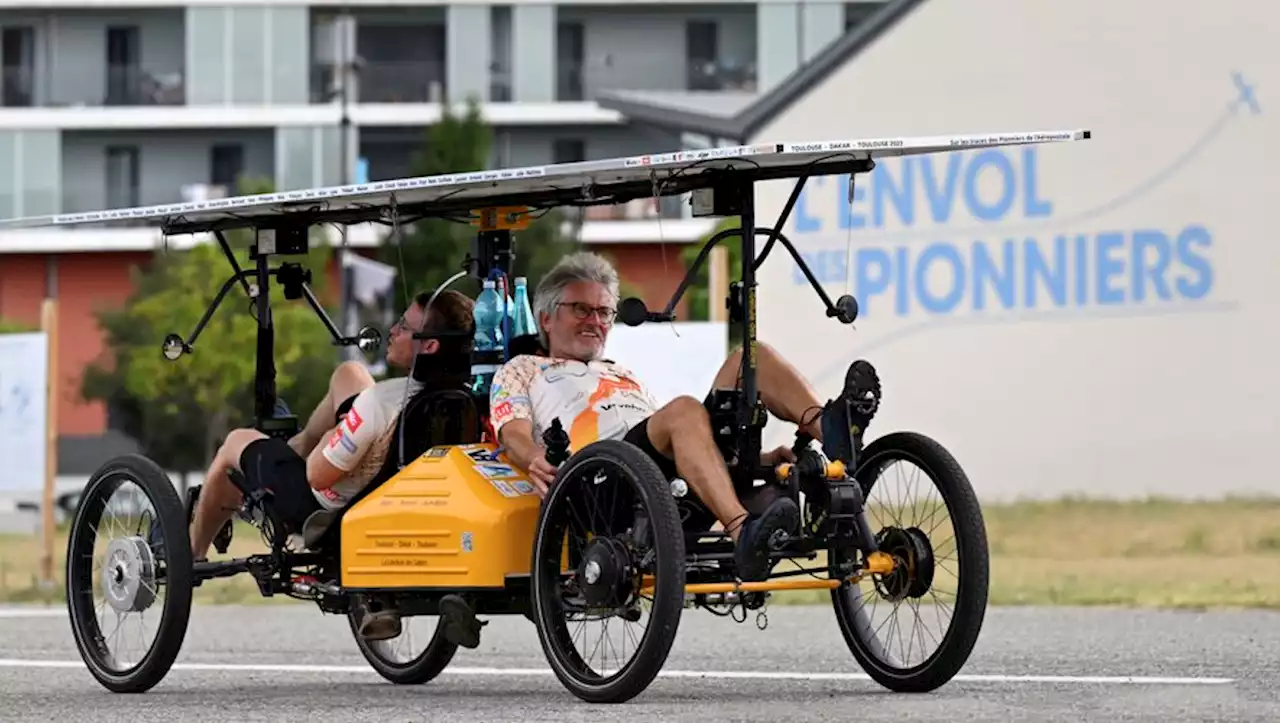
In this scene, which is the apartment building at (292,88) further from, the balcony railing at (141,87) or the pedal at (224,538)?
the pedal at (224,538)

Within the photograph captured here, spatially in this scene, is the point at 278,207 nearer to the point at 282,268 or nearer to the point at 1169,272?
the point at 282,268

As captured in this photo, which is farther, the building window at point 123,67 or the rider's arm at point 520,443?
the building window at point 123,67

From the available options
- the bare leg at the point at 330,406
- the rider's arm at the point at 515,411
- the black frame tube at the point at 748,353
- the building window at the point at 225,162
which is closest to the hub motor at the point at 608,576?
the black frame tube at the point at 748,353

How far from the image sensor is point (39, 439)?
21.7m

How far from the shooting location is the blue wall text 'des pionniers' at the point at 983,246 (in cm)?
3734

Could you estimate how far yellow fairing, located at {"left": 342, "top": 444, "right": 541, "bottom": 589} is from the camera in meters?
10.4

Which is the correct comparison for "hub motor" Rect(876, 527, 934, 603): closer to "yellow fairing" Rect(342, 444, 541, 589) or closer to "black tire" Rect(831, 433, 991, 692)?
"black tire" Rect(831, 433, 991, 692)

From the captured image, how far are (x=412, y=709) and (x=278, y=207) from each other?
2.52 metres

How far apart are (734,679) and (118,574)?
8.20 feet

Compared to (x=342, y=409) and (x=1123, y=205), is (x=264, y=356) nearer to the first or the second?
(x=342, y=409)

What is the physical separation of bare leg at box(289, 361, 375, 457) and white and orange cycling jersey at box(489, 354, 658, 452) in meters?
1.14

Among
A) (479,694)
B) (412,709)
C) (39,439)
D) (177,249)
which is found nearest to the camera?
(412,709)

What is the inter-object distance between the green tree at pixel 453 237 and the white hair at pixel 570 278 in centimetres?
3894

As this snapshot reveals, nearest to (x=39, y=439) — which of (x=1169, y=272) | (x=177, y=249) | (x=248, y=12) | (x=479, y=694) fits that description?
(x=479, y=694)
